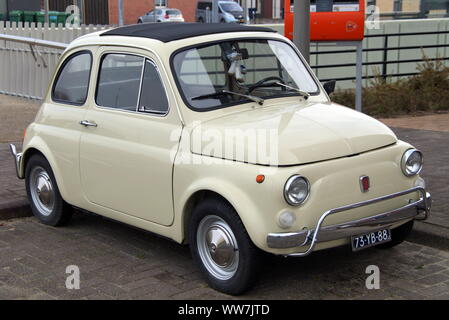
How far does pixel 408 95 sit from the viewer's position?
1241cm

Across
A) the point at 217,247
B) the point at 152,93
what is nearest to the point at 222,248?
the point at 217,247

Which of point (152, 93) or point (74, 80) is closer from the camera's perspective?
point (152, 93)

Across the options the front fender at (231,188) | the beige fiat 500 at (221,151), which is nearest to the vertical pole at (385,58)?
the beige fiat 500 at (221,151)

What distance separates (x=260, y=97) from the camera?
17.9 ft

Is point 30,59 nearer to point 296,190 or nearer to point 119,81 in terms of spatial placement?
point 119,81

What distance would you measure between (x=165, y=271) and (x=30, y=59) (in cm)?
913

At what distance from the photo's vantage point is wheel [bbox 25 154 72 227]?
6371 mm

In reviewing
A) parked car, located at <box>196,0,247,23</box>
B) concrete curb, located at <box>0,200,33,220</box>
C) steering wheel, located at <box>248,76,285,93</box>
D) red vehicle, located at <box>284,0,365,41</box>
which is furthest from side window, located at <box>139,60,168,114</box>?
parked car, located at <box>196,0,247,23</box>

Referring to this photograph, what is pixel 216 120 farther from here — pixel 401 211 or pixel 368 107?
pixel 368 107

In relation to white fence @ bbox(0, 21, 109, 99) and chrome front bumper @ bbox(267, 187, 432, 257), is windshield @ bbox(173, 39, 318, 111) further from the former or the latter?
white fence @ bbox(0, 21, 109, 99)

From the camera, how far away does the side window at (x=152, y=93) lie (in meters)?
5.28

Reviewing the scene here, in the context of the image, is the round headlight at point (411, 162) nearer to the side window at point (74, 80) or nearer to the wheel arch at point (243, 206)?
the wheel arch at point (243, 206)

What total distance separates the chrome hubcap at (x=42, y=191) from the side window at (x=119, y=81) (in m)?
1.13
